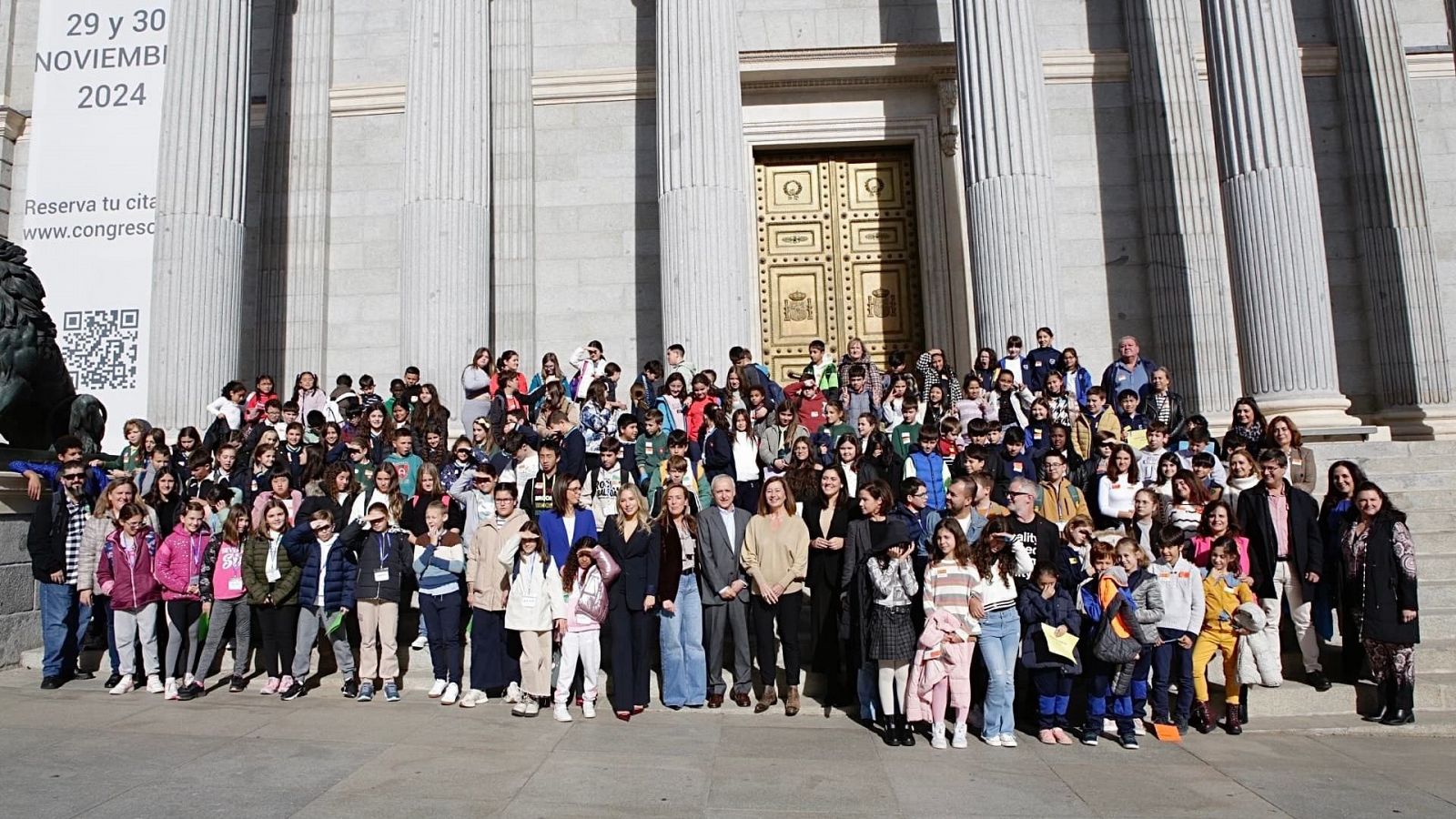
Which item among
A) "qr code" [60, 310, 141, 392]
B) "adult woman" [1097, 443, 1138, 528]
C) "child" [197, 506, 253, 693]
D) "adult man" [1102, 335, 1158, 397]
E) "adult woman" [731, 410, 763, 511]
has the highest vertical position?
"qr code" [60, 310, 141, 392]

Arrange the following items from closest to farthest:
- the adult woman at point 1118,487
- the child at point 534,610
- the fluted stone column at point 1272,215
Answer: the child at point 534,610 < the adult woman at point 1118,487 < the fluted stone column at point 1272,215

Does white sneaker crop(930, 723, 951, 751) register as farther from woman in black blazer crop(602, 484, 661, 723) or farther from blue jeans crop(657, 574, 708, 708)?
woman in black blazer crop(602, 484, 661, 723)

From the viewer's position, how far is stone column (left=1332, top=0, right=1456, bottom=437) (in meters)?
16.3

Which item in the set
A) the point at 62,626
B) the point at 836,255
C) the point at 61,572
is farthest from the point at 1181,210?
the point at 62,626

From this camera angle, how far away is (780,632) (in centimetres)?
829

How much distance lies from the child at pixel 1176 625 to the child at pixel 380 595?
241 inches

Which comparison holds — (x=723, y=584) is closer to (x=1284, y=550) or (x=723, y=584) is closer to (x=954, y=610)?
(x=954, y=610)

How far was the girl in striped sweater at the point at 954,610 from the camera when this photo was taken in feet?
23.8

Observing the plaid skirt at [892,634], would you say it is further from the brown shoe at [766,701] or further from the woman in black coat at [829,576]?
the brown shoe at [766,701]

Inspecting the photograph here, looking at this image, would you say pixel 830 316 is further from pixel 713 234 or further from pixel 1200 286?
pixel 1200 286

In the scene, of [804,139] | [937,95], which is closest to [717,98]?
[804,139]

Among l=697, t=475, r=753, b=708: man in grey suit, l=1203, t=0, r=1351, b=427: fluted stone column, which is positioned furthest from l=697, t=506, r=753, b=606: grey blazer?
l=1203, t=0, r=1351, b=427: fluted stone column

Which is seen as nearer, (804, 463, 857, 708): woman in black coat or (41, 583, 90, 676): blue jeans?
(804, 463, 857, 708): woman in black coat

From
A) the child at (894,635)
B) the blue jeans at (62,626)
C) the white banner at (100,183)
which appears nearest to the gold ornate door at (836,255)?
the white banner at (100,183)
